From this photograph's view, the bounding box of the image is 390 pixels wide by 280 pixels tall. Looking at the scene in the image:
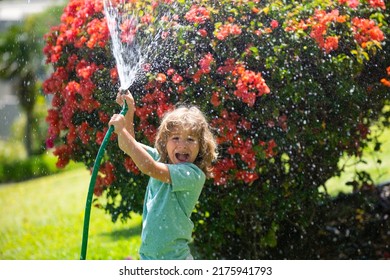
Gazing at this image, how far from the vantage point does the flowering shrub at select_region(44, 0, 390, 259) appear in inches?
153

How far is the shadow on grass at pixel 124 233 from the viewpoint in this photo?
5823 millimetres

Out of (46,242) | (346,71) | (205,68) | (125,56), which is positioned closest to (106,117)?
(125,56)

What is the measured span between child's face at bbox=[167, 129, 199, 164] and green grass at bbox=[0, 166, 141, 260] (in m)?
1.93

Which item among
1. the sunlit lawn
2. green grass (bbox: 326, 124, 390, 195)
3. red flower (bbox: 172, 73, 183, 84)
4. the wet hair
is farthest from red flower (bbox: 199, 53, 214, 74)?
the sunlit lawn

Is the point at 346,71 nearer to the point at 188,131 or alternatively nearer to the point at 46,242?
the point at 188,131

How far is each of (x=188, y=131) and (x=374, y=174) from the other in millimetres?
3401

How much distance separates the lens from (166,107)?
3.85m

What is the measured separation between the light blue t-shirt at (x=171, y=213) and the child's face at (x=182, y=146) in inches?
2.5

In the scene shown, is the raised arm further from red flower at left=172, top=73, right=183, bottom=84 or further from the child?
red flower at left=172, top=73, right=183, bottom=84

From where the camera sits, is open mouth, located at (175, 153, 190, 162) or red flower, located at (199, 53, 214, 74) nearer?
open mouth, located at (175, 153, 190, 162)

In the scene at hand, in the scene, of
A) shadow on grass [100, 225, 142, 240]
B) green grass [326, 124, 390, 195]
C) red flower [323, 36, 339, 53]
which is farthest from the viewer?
shadow on grass [100, 225, 142, 240]

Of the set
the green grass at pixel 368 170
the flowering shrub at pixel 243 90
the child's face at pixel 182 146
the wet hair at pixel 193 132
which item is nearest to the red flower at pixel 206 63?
the flowering shrub at pixel 243 90

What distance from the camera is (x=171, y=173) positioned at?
3.07 meters

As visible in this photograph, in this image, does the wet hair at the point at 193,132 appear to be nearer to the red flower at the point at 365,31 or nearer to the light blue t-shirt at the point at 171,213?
the light blue t-shirt at the point at 171,213
